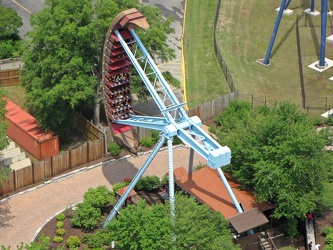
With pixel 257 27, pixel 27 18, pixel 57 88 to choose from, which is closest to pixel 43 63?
pixel 57 88

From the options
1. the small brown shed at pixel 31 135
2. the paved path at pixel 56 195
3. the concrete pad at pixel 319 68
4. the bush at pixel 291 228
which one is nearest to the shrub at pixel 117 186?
the paved path at pixel 56 195

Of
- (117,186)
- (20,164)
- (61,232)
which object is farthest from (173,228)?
(20,164)

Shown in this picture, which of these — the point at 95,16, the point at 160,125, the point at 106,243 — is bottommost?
the point at 106,243

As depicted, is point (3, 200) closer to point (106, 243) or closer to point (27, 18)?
point (106, 243)

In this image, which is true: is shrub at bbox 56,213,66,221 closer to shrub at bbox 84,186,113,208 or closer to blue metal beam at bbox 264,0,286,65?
shrub at bbox 84,186,113,208

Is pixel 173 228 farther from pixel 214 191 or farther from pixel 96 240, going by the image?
pixel 214 191

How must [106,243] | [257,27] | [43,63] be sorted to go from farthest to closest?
1. [257,27]
2. [43,63]
3. [106,243]

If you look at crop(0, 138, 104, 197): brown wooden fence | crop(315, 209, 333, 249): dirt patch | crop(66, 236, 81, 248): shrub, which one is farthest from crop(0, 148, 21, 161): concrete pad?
crop(315, 209, 333, 249): dirt patch

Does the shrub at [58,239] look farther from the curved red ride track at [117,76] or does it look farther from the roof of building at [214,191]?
the curved red ride track at [117,76]
